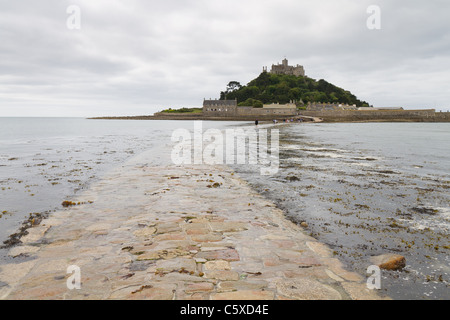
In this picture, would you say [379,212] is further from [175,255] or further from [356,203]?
[175,255]

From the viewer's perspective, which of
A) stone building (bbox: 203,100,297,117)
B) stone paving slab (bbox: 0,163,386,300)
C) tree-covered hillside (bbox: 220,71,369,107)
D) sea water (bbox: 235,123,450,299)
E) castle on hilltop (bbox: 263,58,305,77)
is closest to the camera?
stone paving slab (bbox: 0,163,386,300)

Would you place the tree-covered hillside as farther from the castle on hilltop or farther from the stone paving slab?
the stone paving slab

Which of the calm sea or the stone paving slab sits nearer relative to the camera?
the stone paving slab

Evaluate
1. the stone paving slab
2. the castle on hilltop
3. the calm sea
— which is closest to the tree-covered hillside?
the castle on hilltop

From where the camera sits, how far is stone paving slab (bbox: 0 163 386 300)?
12.5ft

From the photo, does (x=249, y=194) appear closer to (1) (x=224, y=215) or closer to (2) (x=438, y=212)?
(1) (x=224, y=215)

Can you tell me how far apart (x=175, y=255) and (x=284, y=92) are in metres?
168

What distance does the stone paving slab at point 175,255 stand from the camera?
3799 mm

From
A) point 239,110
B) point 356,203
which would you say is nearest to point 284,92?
point 239,110

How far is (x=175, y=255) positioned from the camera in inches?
192

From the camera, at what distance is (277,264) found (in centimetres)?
466

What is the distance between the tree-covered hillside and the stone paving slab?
153 metres

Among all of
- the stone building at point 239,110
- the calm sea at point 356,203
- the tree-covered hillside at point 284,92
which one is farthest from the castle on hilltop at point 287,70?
the calm sea at point 356,203

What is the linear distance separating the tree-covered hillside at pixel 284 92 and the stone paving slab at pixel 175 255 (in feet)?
502
